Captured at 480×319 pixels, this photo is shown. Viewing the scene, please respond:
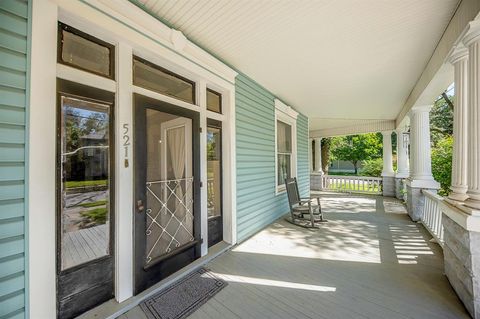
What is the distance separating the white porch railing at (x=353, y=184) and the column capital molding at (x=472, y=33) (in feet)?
25.3

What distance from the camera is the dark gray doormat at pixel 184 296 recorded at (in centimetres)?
193

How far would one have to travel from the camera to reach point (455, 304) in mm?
1998

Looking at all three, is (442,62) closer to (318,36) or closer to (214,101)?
(318,36)

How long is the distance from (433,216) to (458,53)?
2.85 m

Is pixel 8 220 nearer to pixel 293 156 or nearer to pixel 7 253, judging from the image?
pixel 7 253

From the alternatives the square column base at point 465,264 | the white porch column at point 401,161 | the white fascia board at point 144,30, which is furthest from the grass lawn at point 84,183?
the white porch column at point 401,161

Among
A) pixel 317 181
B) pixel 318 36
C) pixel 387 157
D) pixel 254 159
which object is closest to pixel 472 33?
pixel 318 36

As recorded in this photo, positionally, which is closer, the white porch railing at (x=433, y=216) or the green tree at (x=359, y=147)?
the white porch railing at (x=433, y=216)

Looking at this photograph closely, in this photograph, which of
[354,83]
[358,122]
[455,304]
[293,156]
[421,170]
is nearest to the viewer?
[455,304]

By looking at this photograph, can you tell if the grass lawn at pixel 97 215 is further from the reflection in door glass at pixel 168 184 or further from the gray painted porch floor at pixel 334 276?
the gray painted porch floor at pixel 334 276

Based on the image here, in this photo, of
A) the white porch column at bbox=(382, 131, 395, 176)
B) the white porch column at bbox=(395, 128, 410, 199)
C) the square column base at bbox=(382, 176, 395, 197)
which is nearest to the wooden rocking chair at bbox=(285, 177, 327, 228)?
the white porch column at bbox=(395, 128, 410, 199)

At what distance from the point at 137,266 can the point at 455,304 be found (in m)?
3.02

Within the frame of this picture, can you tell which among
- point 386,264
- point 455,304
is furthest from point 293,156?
point 455,304

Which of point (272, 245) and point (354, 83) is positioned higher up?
point (354, 83)
